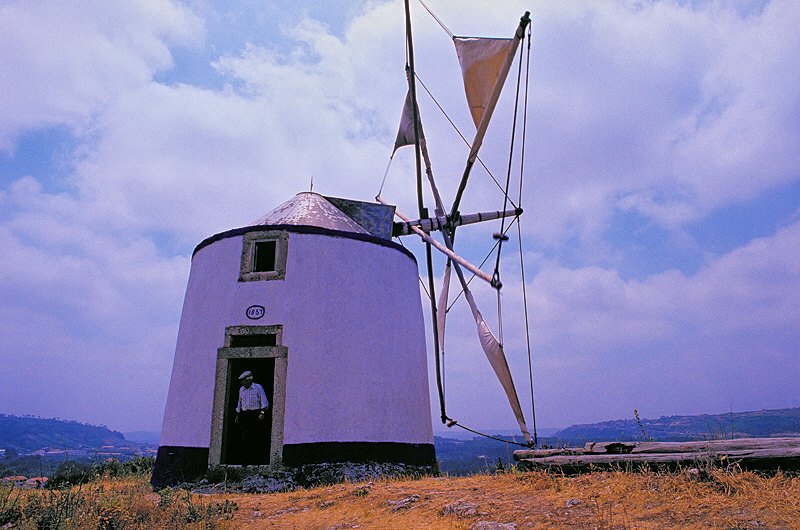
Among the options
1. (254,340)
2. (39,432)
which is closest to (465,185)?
(254,340)

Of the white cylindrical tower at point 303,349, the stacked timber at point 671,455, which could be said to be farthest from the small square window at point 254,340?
the stacked timber at point 671,455

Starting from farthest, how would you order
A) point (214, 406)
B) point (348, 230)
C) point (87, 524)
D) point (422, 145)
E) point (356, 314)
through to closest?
point (422, 145) < point (348, 230) < point (356, 314) < point (214, 406) < point (87, 524)

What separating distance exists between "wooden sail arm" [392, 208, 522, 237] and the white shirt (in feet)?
19.3

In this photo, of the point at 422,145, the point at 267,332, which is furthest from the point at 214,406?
the point at 422,145

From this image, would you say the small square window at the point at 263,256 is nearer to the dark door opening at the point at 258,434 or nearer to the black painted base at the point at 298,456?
the dark door opening at the point at 258,434

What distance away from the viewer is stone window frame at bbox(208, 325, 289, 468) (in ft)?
32.5

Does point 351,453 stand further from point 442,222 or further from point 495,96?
point 495,96

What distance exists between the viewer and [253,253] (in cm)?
1127

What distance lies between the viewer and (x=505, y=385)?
12.3 m

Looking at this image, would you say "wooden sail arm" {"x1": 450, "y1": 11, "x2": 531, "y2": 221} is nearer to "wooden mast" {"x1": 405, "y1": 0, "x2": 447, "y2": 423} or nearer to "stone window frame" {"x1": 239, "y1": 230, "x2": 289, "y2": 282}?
"wooden mast" {"x1": 405, "y1": 0, "x2": 447, "y2": 423}

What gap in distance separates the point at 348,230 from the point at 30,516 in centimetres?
736

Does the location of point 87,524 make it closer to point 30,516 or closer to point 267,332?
point 30,516

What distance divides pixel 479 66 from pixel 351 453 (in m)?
9.76

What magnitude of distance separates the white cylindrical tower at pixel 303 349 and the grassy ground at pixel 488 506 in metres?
2.21
